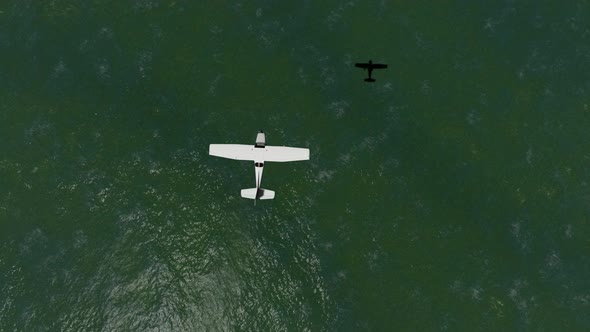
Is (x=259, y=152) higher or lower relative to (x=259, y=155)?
higher

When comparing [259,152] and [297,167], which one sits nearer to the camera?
[259,152]

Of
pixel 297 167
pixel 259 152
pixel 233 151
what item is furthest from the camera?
pixel 297 167

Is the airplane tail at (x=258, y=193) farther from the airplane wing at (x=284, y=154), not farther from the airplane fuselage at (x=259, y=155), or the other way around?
the airplane wing at (x=284, y=154)

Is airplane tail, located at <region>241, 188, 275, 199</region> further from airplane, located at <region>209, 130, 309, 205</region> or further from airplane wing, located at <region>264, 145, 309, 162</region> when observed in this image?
airplane wing, located at <region>264, 145, 309, 162</region>

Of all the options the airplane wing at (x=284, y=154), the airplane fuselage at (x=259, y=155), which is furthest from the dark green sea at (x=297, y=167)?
the airplane fuselage at (x=259, y=155)

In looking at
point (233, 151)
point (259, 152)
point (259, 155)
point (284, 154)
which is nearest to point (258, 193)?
point (259, 155)

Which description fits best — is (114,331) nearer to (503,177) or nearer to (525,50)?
(503,177)

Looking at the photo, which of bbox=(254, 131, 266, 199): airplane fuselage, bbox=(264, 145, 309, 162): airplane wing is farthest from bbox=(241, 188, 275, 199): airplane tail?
bbox=(264, 145, 309, 162): airplane wing

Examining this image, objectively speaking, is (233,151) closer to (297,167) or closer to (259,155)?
(259,155)

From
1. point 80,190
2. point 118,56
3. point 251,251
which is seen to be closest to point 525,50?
point 251,251
